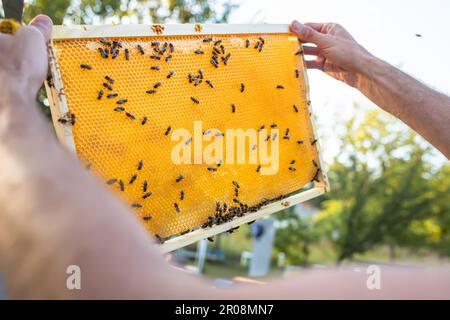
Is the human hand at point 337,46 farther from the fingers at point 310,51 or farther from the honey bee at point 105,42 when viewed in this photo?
the honey bee at point 105,42

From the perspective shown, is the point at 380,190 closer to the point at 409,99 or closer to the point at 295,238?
the point at 295,238

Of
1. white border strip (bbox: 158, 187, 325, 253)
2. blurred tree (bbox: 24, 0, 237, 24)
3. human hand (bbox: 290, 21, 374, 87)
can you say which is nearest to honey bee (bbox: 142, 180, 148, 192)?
white border strip (bbox: 158, 187, 325, 253)

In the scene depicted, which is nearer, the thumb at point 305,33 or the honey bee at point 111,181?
the honey bee at point 111,181

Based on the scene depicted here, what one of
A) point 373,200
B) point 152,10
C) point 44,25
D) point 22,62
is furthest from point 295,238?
point 22,62

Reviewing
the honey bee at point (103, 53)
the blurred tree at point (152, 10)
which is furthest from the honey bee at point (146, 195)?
the blurred tree at point (152, 10)

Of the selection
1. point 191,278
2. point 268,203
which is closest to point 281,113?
point 268,203

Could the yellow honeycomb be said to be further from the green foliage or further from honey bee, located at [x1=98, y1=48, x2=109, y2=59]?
the green foliage
